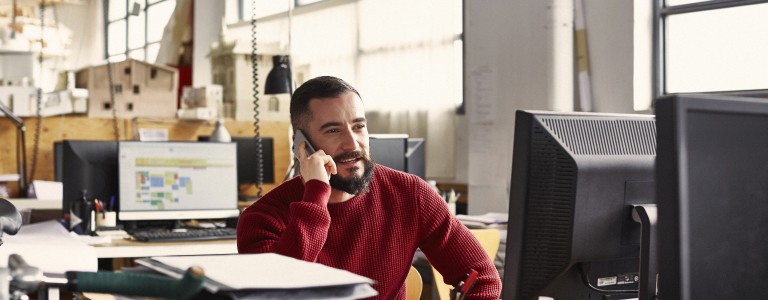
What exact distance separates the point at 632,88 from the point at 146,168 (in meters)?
2.54

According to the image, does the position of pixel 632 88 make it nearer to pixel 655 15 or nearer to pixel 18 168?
pixel 655 15

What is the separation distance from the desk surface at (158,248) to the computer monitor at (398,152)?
89 cm

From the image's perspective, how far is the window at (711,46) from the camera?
179 inches

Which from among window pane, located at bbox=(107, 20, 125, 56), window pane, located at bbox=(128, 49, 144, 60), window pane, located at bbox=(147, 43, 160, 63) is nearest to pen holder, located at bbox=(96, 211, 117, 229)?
window pane, located at bbox=(147, 43, 160, 63)

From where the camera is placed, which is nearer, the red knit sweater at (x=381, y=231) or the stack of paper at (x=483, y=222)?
the red knit sweater at (x=381, y=231)

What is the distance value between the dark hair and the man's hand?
0.11 metres

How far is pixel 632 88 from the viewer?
482 centimetres

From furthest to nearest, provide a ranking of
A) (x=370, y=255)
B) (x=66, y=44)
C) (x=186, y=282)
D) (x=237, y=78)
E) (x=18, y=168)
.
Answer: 1. (x=66, y=44)
2. (x=237, y=78)
3. (x=18, y=168)
4. (x=370, y=255)
5. (x=186, y=282)

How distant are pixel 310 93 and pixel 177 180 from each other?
185 cm

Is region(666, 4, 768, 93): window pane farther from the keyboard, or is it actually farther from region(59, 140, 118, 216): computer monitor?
region(59, 140, 118, 216): computer monitor

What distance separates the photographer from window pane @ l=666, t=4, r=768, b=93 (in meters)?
4.56

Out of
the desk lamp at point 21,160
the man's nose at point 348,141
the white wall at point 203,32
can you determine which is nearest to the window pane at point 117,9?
the white wall at point 203,32

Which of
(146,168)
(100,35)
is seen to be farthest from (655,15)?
(100,35)

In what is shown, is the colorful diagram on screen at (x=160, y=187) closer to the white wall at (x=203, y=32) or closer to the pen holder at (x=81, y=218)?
the pen holder at (x=81, y=218)
